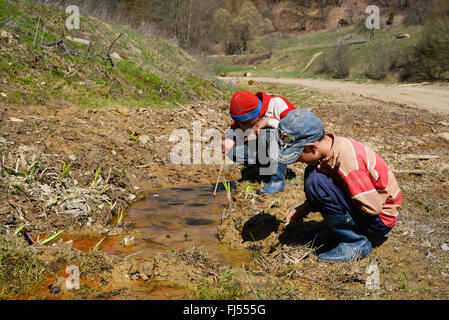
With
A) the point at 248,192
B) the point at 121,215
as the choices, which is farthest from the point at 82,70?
the point at 248,192

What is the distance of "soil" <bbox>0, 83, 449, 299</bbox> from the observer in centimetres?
279

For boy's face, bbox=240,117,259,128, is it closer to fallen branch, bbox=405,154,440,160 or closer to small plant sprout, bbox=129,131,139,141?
small plant sprout, bbox=129,131,139,141

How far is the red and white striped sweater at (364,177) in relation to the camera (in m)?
2.59

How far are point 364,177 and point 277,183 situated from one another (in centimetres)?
217

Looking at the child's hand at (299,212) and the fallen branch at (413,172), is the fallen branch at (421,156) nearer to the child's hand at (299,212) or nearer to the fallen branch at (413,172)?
the fallen branch at (413,172)

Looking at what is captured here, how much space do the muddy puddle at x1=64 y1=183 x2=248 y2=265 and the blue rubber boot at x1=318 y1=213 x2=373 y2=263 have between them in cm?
91

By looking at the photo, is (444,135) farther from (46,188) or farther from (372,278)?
(46,188)

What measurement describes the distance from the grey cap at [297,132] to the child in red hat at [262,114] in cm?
167

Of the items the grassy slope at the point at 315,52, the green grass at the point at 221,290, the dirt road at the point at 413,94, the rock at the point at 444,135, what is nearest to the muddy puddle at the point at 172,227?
the green grass at the point at 221,290

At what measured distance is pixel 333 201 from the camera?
2789mm

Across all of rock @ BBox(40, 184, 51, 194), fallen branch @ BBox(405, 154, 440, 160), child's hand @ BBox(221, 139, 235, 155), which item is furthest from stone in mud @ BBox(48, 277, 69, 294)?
fallen branch @ BBox(405, 154, 440, 160)

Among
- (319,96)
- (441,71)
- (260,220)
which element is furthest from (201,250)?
(441,71)
